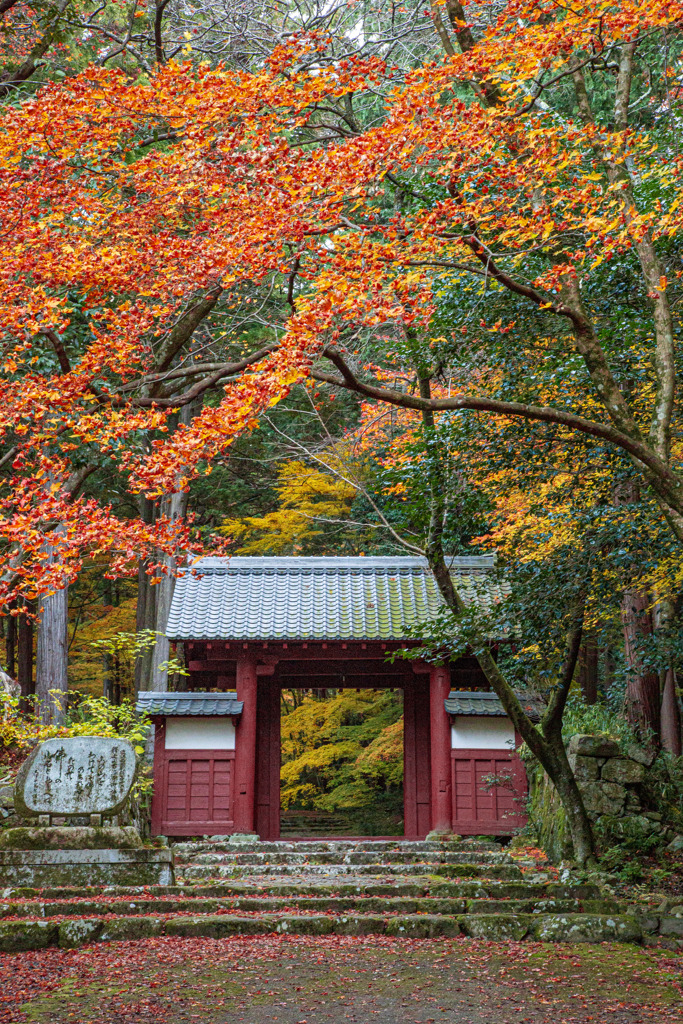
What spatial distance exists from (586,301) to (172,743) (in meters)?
8.63

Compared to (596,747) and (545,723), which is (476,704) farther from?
(545,723)

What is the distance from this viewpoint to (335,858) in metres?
10.9

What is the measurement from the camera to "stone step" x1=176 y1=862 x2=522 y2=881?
31.3ft

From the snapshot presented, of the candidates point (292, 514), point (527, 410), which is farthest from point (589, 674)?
point (527, 410)

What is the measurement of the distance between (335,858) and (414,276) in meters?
7.86

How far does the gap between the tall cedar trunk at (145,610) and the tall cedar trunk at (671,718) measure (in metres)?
9.92

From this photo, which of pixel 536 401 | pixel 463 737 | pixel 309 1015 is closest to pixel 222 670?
pixel 463 737

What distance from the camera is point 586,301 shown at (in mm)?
7234

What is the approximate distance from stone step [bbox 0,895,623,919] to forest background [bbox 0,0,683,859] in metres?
1.69

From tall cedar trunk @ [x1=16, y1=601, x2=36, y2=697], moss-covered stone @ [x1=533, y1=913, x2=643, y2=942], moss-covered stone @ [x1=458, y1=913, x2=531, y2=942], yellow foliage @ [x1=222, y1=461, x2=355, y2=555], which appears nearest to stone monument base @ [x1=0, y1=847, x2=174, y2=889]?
moss-covered stone @ [x1=458, y1=913, x2=531, y2=942]

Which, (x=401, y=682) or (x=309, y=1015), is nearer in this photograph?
(x=309, y=1015)

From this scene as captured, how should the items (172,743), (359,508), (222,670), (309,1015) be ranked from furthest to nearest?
(359,508)
(222,670)
(172,743)
(309,1015)

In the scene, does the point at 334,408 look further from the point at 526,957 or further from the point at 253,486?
the point at 526,957

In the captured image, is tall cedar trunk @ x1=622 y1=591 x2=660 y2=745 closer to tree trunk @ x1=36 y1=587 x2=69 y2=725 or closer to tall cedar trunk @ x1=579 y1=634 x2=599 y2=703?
tall cedar trunk @ x1=579 y1=634 x2=599 y2=703
